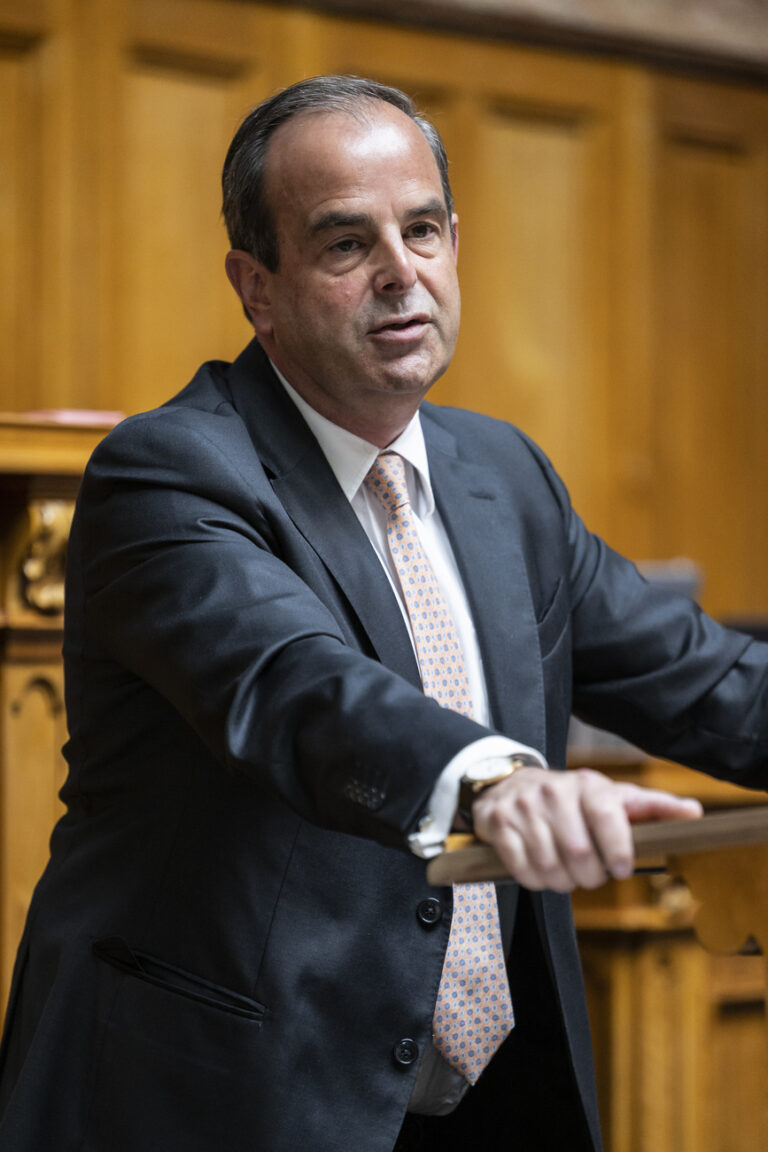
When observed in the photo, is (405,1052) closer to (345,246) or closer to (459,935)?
(459,935)

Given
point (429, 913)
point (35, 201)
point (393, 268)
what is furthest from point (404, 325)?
point (35, 201)

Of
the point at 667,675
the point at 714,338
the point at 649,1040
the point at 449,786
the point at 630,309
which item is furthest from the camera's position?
the point at 714,338

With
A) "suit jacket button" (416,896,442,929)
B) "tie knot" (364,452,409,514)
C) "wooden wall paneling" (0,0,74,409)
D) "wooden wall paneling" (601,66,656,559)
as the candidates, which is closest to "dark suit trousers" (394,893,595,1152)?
"suit jacket button" (416,896,442,929)

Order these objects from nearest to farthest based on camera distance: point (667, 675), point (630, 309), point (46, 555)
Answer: point (667, 675), point (46, 555), point (630, 309)

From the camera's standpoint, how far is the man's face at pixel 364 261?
1.56 m

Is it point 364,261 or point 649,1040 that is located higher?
point 364,261

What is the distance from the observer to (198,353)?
4152mm

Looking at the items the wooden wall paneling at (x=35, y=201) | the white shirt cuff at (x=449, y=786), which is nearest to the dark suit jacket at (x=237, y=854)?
the white shirt cuff at (x=449, y=786)

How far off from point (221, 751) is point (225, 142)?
129 inches

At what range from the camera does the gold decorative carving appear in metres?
2.10

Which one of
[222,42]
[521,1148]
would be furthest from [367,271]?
[222,42]

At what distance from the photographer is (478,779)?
1.04m

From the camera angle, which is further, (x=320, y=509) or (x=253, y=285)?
(x=253, y=285)

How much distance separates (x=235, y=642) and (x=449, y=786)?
0.88ft
